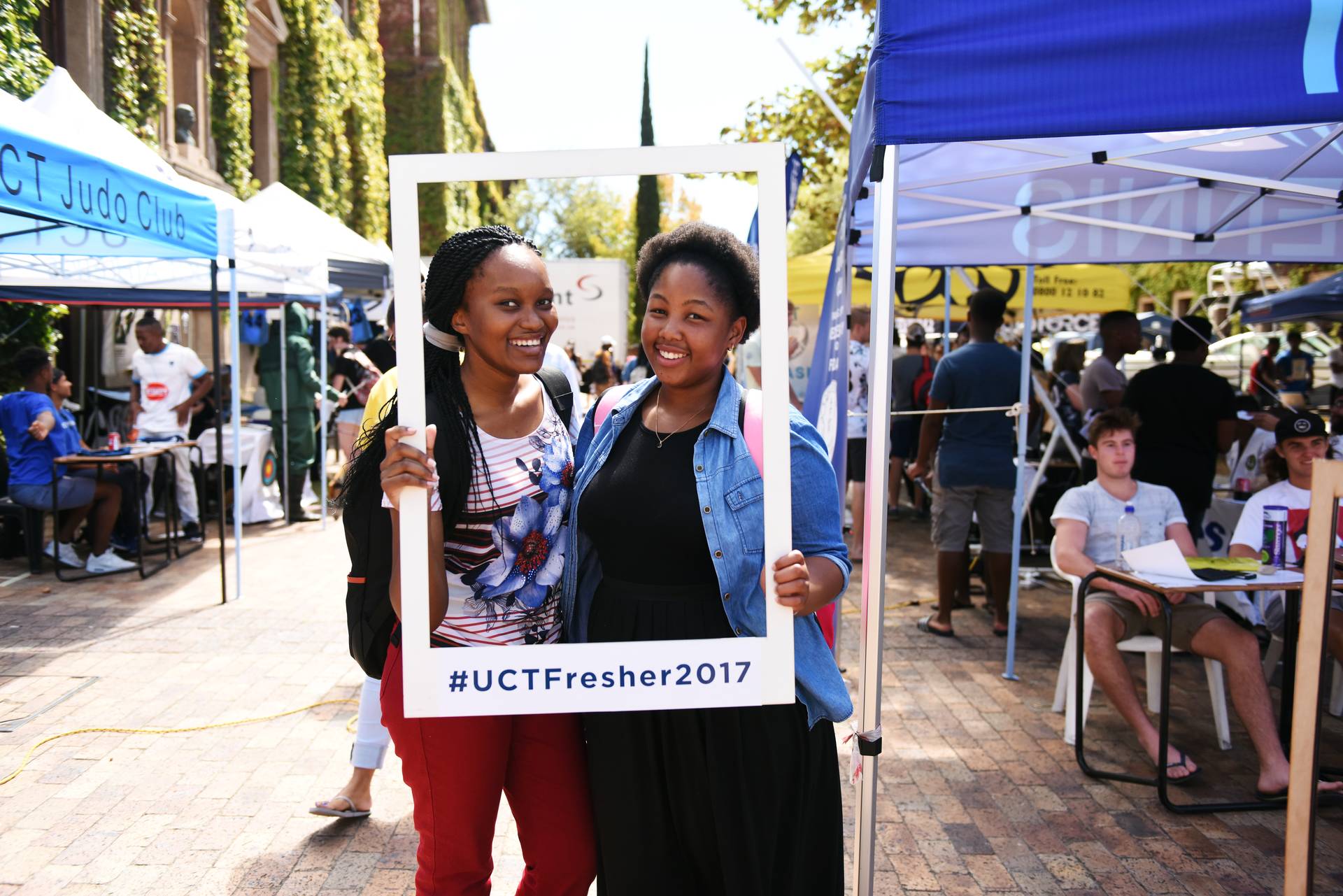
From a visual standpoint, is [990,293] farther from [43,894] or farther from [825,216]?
[825,216]

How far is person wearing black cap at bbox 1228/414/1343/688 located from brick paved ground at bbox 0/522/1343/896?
850mm

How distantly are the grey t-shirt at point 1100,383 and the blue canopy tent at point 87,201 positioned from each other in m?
5.89

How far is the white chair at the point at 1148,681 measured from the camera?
4293 millimetres

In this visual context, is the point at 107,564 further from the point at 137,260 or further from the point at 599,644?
the point at 599,644

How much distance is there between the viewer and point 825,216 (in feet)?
51.3

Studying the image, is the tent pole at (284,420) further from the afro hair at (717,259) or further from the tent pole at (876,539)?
the afro hair at (717,259)

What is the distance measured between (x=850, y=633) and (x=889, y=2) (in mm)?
4551

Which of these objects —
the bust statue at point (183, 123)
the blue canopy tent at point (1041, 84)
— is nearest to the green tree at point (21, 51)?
the bust statue at point (183, 123)

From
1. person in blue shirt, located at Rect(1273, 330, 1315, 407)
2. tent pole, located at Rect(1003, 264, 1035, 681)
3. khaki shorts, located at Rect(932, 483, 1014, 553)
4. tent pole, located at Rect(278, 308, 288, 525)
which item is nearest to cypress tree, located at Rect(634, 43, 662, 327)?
tent pole, located at Rect(1003, 264, 1035, 681)

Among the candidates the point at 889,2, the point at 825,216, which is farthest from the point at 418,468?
the point at 825,216

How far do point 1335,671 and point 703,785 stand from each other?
414 cm

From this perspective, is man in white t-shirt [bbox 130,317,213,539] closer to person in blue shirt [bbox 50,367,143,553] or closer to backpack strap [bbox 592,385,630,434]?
person in blue shirt [bbox 50,367,143,553]

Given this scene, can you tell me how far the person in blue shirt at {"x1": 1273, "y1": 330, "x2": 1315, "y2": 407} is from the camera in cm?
1502

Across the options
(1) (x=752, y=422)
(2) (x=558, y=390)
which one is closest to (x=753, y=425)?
(1) (x=752, y=422)
